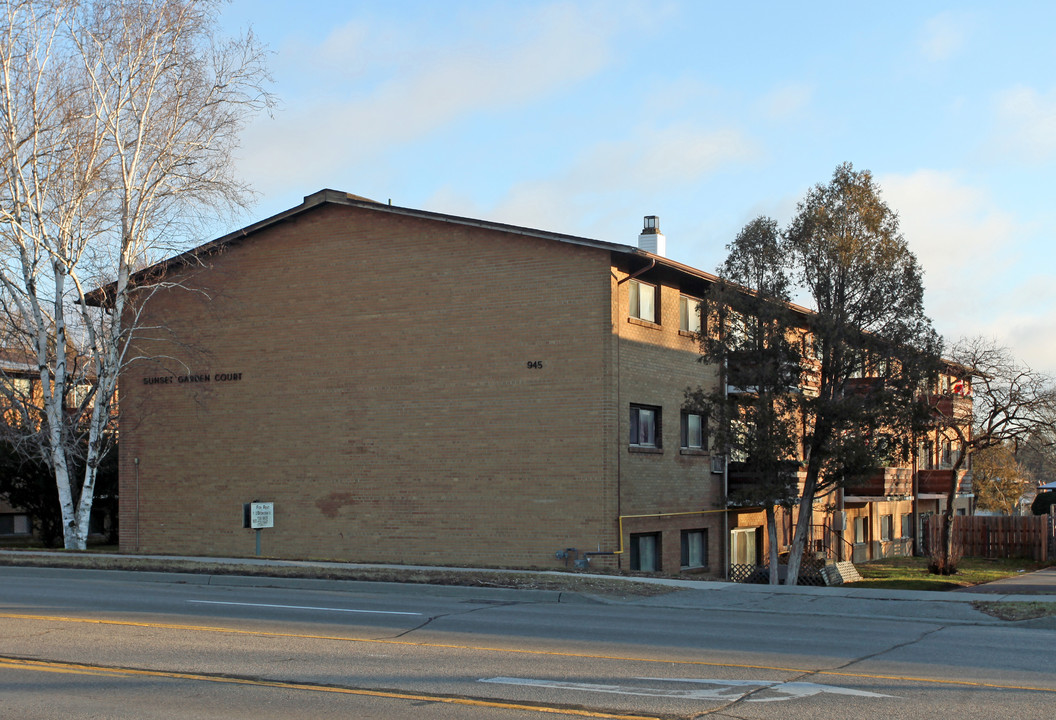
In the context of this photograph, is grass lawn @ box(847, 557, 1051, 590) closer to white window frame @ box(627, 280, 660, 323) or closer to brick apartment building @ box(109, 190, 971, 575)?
brick apartment building @ box(109, 190, 971, 575)

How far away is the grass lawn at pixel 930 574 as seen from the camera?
26.9 metres

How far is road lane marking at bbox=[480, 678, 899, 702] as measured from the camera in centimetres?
888

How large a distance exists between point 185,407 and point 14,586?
11.4 metres

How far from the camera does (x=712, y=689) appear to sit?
9.18m

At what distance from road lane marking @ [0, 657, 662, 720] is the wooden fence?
36.1 metres

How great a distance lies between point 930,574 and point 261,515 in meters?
20.5

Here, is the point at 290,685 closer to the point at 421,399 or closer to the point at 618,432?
the point at 618,432

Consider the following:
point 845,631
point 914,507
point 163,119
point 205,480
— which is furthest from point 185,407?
point 914,507

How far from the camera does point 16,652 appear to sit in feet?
37.0

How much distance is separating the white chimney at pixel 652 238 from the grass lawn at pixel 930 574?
10.8m

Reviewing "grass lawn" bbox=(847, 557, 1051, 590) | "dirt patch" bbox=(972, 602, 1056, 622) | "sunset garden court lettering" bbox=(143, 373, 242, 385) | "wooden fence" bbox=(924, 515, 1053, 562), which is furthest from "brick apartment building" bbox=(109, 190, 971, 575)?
"wooden fence" bbox=(924, 515, 1053, 562)

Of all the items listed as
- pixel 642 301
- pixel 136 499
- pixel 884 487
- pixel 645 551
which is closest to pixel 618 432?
pixel 645 551

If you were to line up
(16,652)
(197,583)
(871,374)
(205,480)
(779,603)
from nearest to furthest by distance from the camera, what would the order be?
(16,652) → (779,603) → (197,583) → (871,374) → (205,480)

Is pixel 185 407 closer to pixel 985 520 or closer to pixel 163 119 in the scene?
pixel 163 119
